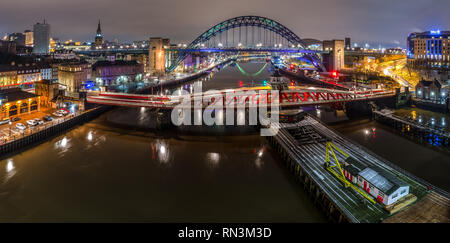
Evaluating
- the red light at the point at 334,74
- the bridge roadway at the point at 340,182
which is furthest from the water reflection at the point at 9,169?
the red light at the point at 334,74

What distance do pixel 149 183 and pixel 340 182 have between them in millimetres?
8765

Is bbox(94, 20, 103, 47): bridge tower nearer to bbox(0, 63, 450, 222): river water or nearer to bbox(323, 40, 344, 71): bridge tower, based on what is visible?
bbox(323, 40, 344, 71): bridge tower

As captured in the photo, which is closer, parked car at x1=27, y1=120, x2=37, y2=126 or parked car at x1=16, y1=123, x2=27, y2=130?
parked car at x1=16, y1=123, x2=27, y2=130

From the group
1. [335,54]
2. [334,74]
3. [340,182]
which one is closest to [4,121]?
[340,182]

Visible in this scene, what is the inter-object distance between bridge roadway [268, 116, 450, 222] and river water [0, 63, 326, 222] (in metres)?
1.01

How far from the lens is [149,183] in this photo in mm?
12922

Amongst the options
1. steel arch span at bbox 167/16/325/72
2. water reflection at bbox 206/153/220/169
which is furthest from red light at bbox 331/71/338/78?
water reflection at bbox 206/153/220/169

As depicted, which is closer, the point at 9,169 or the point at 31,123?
the point at 9,169

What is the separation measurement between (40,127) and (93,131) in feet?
11.5

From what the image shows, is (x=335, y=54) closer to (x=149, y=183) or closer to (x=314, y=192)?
(x=314, y=192)

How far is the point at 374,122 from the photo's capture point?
2408cm

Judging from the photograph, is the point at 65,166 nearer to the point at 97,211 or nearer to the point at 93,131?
the point at 97,211

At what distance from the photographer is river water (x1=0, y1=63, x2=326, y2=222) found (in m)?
10.4

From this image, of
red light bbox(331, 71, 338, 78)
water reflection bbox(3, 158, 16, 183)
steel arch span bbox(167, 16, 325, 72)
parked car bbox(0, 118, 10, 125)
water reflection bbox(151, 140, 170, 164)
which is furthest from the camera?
steel arch span bbox(167, 16, 325, 72)
